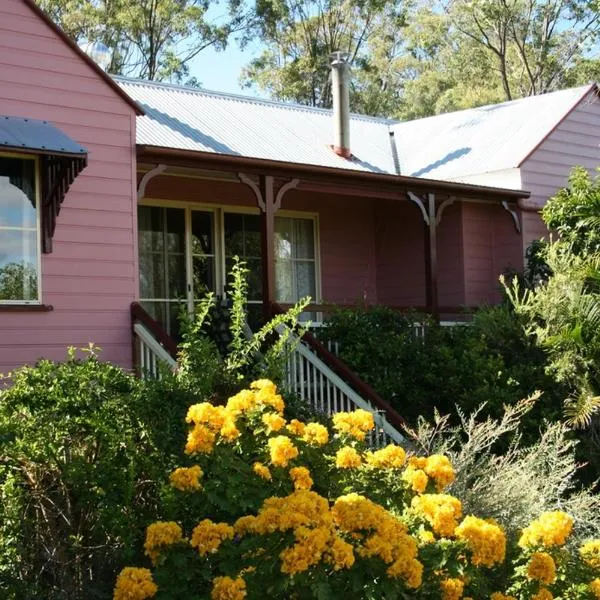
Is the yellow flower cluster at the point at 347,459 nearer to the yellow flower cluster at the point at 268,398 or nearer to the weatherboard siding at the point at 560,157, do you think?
the yellow flower cluster at the point at 268,398

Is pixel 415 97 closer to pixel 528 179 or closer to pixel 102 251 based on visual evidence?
pixel 528 179

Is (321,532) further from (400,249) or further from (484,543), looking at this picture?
(400,249)

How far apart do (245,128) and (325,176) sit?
102 inches

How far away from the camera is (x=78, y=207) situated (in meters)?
10.2

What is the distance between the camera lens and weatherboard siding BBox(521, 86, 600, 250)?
50.8ft

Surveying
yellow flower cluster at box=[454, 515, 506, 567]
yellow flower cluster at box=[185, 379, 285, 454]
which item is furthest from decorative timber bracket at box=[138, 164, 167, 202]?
yellow flower cluster at box=[454, 515, 506, 567]

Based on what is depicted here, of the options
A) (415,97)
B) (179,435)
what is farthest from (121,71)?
(179,435)

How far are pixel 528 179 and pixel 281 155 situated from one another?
3.91 metres

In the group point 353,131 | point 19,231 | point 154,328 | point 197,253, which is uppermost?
point 353,131

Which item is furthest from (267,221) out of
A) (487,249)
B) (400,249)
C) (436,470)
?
(436,470)

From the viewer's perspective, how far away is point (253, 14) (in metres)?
33.7

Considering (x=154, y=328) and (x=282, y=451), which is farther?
(x=154, y=328)

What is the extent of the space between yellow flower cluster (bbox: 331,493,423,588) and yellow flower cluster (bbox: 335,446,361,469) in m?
0.54

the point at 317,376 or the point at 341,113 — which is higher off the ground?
the point at 341,113
